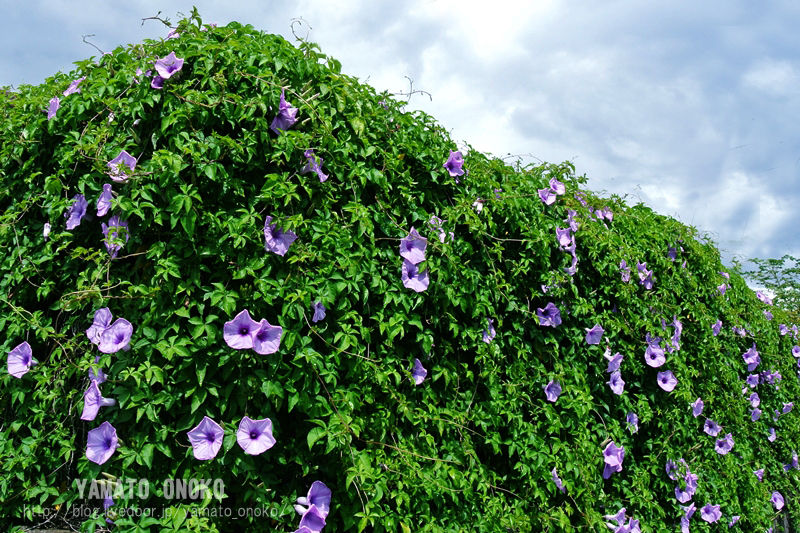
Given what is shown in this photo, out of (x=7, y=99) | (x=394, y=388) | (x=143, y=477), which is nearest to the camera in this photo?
(x=143, y=477)

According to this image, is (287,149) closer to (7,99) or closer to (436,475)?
(436,475)

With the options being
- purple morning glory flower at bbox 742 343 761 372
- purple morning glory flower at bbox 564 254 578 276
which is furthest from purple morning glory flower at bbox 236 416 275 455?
purple morning glory flower at bbox 742 343 761 372

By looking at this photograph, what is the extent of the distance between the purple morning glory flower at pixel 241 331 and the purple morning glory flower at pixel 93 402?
473 mm

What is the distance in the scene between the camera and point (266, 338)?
1846 millimetres

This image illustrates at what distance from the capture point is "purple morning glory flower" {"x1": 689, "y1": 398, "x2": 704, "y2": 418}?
3.64 metres

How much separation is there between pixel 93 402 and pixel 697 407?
131 inches

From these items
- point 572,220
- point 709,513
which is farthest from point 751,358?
point 572,220

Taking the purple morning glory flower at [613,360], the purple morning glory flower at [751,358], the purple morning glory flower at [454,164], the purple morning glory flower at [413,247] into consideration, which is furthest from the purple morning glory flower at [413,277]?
the purple morning glory flower at [751,358]

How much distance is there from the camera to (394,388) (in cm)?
215

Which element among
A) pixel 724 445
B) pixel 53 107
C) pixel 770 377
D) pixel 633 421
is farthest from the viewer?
pixel 770 377

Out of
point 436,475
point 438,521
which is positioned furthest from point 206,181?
point 438,521

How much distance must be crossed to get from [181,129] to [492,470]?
1.83 m

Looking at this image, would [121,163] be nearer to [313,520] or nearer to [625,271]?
[313,520]

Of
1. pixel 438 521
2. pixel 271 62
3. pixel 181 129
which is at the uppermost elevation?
pixel 271 62
